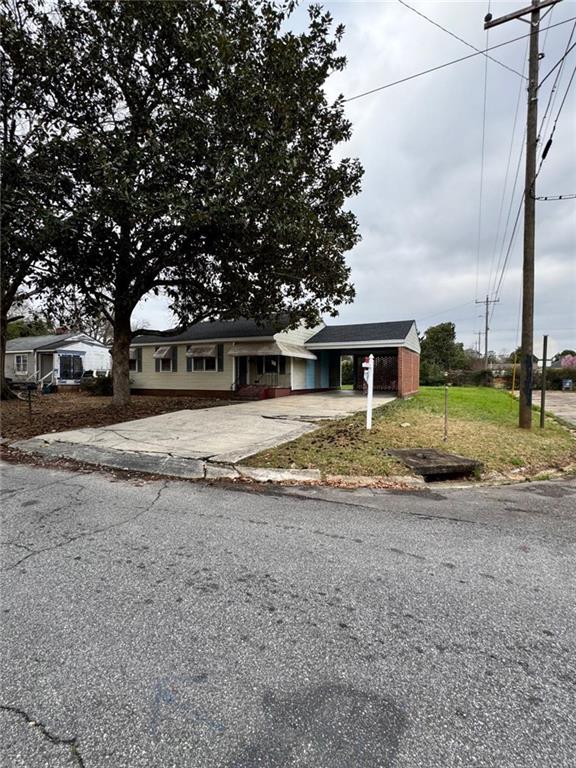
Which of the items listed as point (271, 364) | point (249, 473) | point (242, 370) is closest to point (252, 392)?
point (242, 370)

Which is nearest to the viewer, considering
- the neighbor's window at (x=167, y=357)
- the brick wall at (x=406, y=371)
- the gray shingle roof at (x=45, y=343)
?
the brick wall at (x=406, y=371)

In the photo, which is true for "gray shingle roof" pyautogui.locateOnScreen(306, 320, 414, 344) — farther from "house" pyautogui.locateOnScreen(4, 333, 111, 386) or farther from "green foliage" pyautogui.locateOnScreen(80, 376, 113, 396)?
"house" pyautogui.locateOnScreen(4, 333, 111, 386)

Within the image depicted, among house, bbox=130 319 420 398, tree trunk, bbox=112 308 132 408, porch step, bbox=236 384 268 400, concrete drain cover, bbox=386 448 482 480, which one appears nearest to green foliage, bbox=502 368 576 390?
house, bbox=130 319 420 398

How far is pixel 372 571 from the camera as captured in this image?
291 centimetres

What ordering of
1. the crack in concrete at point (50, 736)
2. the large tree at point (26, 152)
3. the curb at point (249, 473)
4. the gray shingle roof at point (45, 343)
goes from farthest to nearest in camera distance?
the gray shingle roof at point (45, 343)
the large tree at point (26, 152)
the curb at point (249, 473)
the crack in concrete at point (50, 736)

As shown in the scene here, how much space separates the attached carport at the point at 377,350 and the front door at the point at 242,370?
3398 mm

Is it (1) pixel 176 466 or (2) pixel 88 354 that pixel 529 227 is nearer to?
(1) pixel 176 466

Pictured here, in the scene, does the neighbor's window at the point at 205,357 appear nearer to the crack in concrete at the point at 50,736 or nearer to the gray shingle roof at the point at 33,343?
the gray shingle roof at the point at 33,343

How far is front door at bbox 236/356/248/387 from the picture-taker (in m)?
19.5

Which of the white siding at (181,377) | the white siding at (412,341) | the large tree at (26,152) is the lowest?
the white siding at (181,377)

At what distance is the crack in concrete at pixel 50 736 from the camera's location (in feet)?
4.79

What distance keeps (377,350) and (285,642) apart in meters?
19.5

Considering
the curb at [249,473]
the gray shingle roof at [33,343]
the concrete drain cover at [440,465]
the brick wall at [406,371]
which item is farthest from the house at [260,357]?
the concrete drain cover at [440,465]

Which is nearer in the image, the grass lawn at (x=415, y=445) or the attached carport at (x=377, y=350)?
the grass lawn at (x=415, y=445)
